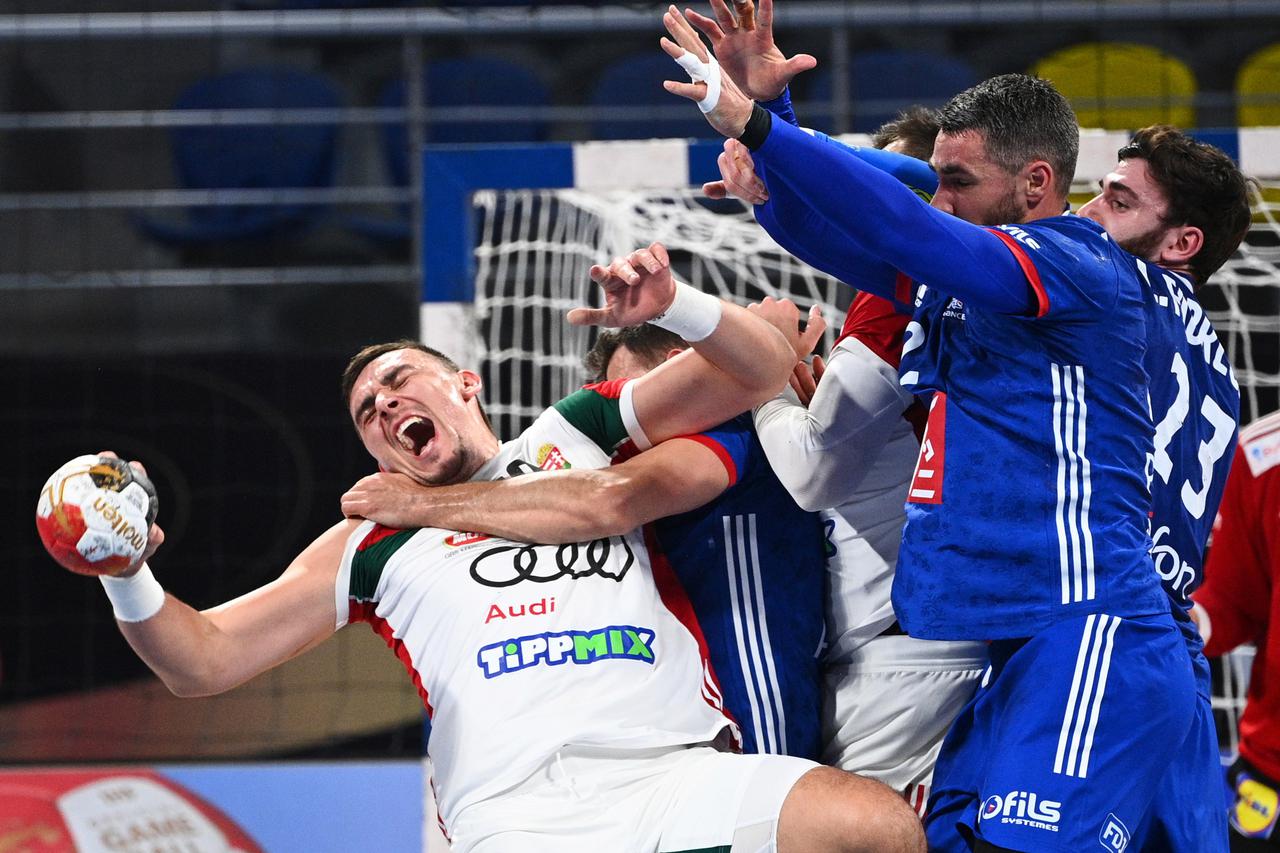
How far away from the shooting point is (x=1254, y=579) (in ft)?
14.3

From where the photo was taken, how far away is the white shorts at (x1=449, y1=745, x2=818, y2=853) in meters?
2.86

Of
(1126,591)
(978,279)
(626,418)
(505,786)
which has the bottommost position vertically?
(505,786)

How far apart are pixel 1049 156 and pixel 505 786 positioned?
1.66 meters

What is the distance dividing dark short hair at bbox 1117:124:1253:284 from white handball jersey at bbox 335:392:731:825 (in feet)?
4.46

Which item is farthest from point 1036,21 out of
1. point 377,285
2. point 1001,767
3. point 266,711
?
point 1001,767

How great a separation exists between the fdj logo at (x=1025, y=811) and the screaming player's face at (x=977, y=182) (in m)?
1.07

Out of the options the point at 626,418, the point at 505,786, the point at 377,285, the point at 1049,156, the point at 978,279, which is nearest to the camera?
the point at 978,279

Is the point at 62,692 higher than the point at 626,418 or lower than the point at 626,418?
lower

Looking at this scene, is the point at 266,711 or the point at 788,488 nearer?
the point at 788,488

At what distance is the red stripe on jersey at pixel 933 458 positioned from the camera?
109 inches

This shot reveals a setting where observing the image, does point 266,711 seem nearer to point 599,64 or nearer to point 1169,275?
point 599,64

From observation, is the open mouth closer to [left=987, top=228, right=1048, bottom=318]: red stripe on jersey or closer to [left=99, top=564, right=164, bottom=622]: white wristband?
[left=99, top=564, right=164, bottom=622]: white wristband

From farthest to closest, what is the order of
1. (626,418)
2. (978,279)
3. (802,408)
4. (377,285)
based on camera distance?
(377,285) → (626,418) → (802,408) → (978,279)

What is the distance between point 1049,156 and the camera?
9.27 ft
